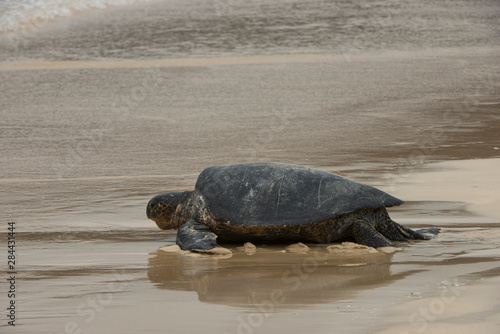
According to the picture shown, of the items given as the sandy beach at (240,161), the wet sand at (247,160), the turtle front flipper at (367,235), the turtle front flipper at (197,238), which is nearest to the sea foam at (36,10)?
the sandy beach at (240,161)

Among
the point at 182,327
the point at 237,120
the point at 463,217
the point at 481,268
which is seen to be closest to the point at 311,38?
the point at 237,120

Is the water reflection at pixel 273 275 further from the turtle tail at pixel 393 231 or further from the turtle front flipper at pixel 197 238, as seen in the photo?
the turtle tail at pixel 393 231

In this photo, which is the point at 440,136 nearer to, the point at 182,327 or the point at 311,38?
the point at 182,327

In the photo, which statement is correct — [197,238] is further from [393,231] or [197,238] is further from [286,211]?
[393,231]

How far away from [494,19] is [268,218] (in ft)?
51.6

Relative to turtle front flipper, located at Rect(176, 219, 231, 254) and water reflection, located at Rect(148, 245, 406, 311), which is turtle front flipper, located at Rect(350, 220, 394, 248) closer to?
water reflection, located at Rect(148, 245, 406, 311)

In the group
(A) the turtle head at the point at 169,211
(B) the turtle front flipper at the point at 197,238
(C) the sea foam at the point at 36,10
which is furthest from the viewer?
(C) the sea foam at the point at 36,10

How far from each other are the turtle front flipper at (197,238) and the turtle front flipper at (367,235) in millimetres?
934

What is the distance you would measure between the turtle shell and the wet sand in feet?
0.85

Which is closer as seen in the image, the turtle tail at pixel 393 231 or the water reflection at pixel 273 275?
the water reflection at pixel 273 275

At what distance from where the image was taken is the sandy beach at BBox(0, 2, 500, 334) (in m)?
3.93

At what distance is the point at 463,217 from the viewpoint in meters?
6.16

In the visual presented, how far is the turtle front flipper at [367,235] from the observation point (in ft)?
17.6

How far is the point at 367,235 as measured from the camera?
541cm
